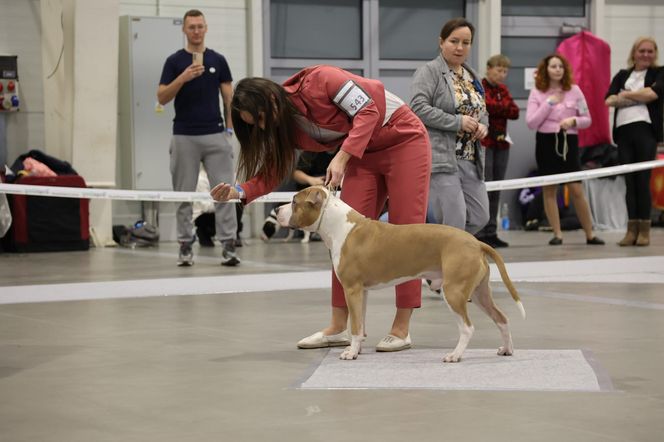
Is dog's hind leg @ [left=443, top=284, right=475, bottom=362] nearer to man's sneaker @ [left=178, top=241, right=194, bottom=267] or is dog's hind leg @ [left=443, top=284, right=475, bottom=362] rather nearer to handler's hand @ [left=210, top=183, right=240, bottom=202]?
handler's hand @ [left=210, top=183, right=240, bottom=202]

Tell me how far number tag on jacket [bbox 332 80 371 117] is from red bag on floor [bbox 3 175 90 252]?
686 cm

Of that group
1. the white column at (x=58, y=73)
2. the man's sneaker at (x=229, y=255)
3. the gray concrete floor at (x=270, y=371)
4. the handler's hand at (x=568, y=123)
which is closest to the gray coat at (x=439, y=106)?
the gray concrete floor at (x=270, y=371)

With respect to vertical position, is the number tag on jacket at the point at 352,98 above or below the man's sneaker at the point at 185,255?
above

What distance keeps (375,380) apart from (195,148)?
4.75 metres

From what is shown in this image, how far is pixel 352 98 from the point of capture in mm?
4023

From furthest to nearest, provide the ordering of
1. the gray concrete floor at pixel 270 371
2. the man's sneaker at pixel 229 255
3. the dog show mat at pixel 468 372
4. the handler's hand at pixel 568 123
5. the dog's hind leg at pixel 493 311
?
the handler's hand at pixel 568 123 < the man's sneaker at pixel 229 255 < the dog's hind leg at pixel 493 311 < the dog show mat at pixel 468 372 < the gray concrete floor at pixel 270 371

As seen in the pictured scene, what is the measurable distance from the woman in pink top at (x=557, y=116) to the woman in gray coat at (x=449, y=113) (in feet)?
13.5

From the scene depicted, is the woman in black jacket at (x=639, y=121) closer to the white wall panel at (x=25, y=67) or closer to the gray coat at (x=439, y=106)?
the gray coat at (x=439, y=106)

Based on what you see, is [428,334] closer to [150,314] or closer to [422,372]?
[422,372]

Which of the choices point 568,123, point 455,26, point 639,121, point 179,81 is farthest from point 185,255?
point 639,121

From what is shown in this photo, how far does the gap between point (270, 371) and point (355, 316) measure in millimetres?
420

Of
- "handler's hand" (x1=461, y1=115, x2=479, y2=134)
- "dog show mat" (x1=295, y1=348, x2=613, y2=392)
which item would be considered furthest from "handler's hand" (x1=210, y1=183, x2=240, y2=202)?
"handler's hand" (x1=461, y1=115, x2=479, y2=134)

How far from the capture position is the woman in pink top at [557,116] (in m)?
9.69

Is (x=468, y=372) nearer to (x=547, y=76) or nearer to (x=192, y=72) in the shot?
(x=192, y=72)
